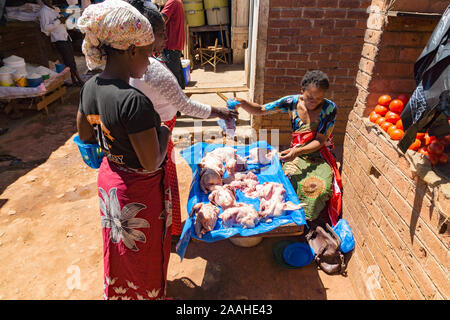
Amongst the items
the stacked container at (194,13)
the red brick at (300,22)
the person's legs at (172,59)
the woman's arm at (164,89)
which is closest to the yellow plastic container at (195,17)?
the stacked container at (194,13)

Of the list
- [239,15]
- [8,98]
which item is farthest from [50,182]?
[239,15]

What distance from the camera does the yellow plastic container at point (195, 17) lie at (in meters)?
10.5

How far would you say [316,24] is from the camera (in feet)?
15.0

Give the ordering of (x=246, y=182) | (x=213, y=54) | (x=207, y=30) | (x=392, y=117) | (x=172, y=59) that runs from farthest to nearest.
Answer: (x=213, y=54)
(x=207, y=30)
(x=172, y=59)
(x=246, y=182)
(x=392, y=117)

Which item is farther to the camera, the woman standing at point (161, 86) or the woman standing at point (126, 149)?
the woman standing at point (161, 86)

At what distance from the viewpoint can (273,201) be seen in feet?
10.2

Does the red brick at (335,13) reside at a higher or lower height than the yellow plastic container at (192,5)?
lower

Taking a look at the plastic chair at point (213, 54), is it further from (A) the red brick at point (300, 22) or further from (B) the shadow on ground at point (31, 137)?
(A) the red brick at point (300, 22)

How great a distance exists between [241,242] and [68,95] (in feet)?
25.9

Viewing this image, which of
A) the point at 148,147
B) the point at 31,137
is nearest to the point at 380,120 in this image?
the point at 148,147

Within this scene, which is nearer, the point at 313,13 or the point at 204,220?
the point at 204,220

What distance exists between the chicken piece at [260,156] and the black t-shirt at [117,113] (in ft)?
7.35

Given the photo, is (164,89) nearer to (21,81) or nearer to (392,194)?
(392,194)

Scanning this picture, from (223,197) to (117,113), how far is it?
1.69 metres
